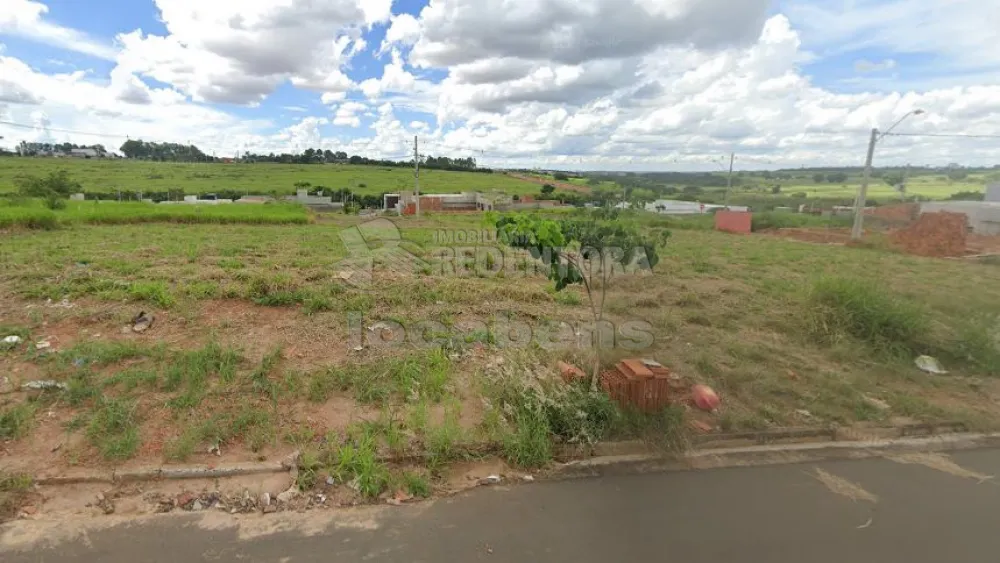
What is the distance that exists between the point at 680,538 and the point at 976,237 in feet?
91.6

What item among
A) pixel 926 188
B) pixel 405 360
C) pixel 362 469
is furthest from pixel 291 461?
pixel 926 188

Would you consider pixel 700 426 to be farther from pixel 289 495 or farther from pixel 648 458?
pixel 289 495

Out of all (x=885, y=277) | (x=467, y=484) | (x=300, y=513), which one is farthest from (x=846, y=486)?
(x=885, y=277)

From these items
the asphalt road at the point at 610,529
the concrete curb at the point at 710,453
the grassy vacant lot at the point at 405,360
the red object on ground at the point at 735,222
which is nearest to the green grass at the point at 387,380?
the grassy vacant lot at the point at 405,360

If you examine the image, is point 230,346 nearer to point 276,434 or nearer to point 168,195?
point 276,434

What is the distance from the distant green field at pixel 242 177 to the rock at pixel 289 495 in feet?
137

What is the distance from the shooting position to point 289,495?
116 inches

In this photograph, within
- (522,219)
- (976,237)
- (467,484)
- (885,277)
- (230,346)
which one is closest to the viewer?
(467,484)

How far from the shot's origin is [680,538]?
8.93 feet

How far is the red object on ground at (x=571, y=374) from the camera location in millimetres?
4238

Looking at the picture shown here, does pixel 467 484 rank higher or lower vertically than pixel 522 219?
lower

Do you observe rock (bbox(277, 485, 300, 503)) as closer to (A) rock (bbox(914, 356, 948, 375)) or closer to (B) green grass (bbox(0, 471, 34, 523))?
(B) green grass (bbox(0, 471, 34, 523))

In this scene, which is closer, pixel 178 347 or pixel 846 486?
pixel 846 486

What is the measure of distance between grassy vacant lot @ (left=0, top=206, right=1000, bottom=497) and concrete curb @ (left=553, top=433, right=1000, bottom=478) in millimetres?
192
